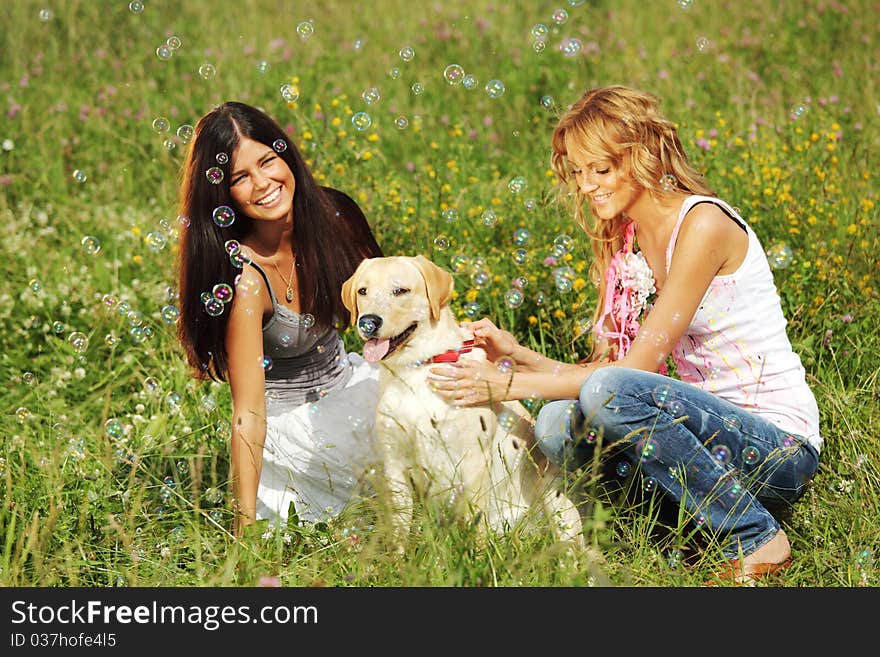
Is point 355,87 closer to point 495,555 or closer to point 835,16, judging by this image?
point 835,16

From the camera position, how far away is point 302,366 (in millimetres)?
4062

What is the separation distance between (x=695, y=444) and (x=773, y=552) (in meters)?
0.46

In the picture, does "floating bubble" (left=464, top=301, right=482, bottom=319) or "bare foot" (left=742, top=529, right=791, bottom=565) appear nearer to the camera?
"bare foot" (left=742, top=529, right=791, bottom=565)

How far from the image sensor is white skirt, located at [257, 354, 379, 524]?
3.93 metres

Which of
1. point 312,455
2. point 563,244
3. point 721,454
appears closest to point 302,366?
point 312,455

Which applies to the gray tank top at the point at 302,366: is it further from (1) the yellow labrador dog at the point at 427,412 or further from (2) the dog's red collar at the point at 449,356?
(2) the dog's red collar at the point at 449,356

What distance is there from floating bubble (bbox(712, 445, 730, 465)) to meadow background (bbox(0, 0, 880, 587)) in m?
0.29

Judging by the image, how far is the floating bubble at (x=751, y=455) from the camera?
3.28m

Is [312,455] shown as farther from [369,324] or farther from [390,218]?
[390,218]

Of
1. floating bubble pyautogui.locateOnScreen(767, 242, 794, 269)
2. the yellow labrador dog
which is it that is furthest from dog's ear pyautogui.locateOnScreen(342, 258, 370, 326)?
floating bubble pyautogui.locateOnScreen(767, 242, 794, 269)

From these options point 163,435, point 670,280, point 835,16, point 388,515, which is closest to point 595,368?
point 670,280

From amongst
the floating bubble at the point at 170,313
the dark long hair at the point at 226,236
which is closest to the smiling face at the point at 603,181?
the dark long hair at the point at 226,236

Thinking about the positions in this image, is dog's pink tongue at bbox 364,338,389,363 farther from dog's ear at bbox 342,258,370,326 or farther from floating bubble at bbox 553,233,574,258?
floating bubble at bbox 553,233,574,258

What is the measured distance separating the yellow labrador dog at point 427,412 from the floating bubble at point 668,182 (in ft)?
2.82
